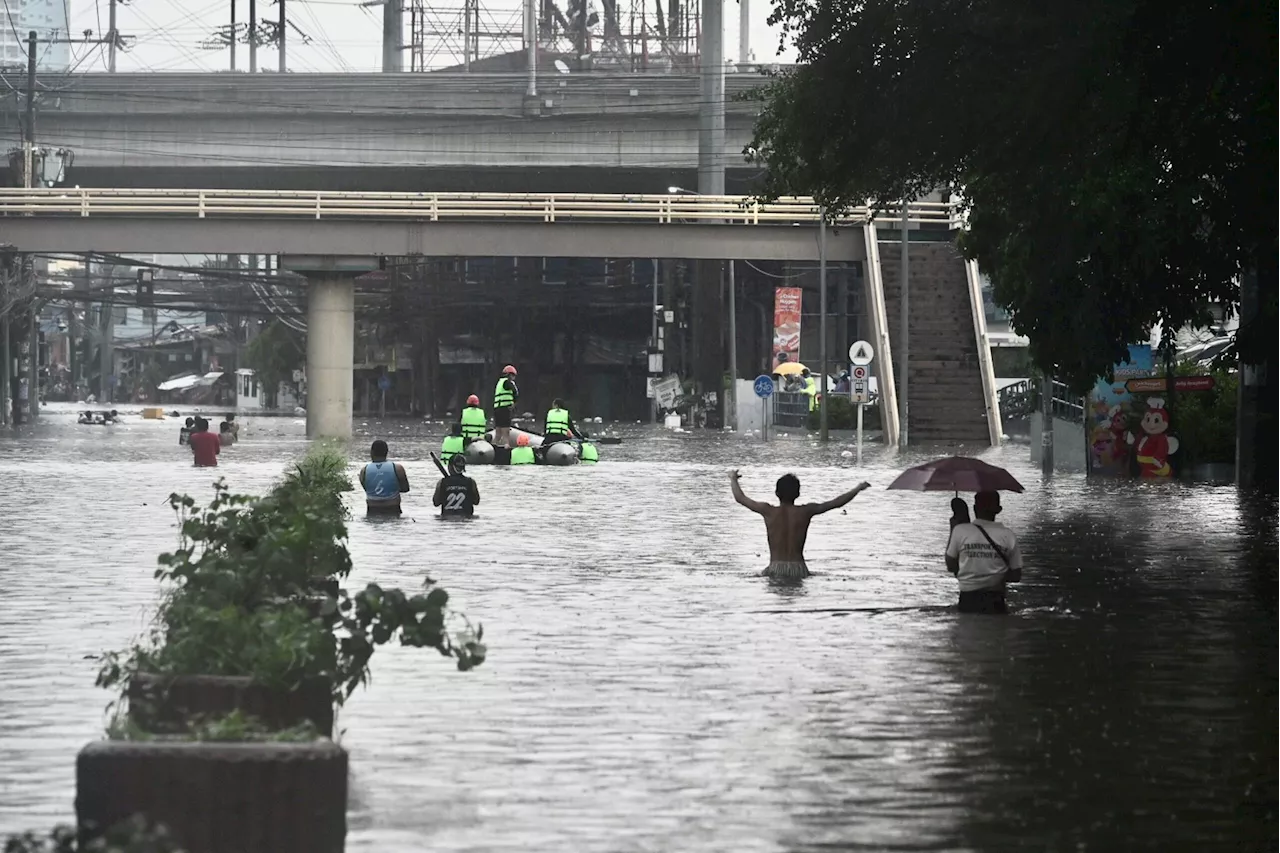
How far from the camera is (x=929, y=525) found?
26797 mm

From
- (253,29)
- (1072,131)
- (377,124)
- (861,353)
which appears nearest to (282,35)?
(253,29)

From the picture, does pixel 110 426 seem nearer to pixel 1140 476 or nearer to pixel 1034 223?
pixel 1140 476

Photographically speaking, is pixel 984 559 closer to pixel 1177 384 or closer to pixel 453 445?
pixel 1177 384

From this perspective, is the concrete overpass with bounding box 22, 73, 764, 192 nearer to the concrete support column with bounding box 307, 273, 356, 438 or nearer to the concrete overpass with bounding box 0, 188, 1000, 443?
the concrete overpass with bounding box 0, 188, 1000, 443

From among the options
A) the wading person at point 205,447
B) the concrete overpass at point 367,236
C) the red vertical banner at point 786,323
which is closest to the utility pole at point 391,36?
the red vertical banner at point 786,323

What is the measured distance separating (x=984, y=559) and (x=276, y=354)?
114 m

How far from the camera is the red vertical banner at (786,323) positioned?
2795 inches

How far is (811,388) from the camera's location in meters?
79.4

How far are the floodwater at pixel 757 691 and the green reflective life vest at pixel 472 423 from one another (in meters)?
19.4

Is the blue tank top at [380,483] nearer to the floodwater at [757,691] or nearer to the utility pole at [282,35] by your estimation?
the floodwater at [757,691]

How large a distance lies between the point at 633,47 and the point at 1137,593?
10167 centimetres

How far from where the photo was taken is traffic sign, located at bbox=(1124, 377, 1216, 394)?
40.2 metres

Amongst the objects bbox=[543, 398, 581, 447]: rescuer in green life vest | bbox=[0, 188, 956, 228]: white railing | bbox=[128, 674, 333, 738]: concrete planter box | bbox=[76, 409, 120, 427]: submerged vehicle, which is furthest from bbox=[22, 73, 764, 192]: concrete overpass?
bbox=[128, 674, 333, 738]: concrete planter box

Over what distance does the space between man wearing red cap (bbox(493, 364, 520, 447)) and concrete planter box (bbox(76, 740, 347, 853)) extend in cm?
3925
